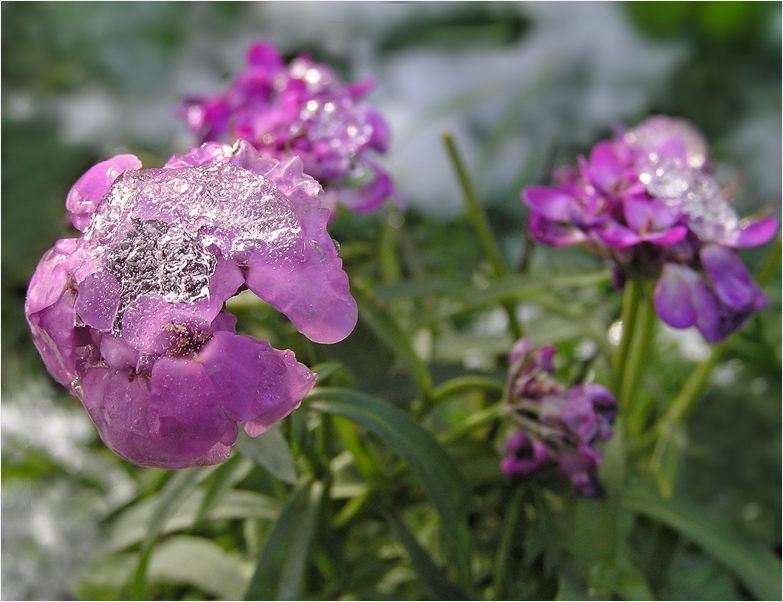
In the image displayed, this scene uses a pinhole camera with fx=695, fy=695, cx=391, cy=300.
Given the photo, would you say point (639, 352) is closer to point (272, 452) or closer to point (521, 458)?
point (521, 458)

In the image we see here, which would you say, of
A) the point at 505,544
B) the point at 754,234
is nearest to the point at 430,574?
the point at 505,544

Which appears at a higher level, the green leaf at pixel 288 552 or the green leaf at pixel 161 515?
the green leaf at pixel 161 515

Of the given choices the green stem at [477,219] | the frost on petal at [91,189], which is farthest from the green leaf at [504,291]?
the frost on petal at [91,189]

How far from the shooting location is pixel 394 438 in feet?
1.12

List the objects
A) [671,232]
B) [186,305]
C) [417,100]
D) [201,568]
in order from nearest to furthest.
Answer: [186,305]
[671,232]
[201,568]
[417,100]

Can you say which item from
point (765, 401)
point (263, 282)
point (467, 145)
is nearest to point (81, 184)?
point (263, 282)

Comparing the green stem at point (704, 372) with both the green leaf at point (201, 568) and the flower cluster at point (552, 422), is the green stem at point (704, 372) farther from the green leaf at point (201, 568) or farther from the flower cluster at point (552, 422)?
the green leaf at point (201, 568)

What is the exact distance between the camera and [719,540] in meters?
0.40

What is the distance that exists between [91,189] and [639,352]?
325 mm

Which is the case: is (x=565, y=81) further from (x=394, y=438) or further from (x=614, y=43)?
(x=394, y=438)

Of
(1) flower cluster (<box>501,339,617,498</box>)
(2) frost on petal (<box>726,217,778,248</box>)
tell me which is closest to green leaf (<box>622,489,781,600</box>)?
(1) flower cluster (<box>501,339,617,498</box>)

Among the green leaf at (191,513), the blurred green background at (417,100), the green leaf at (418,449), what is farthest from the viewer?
the blurred green background at (417,100)

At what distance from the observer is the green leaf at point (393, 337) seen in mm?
408

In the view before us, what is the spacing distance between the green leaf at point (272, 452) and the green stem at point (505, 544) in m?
0.16
